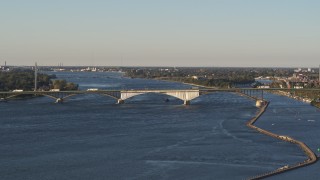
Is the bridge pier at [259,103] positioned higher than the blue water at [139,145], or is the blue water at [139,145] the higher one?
the bridge pier at [259,103]

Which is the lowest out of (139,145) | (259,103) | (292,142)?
(139,145)

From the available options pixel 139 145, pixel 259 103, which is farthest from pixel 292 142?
pixel 259 103

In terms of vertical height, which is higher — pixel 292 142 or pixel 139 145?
pixel 292 142

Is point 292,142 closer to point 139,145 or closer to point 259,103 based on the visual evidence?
point 139,145

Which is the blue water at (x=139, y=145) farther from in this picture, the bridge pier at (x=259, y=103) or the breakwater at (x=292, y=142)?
the bridge pier at (x=259, y=103)

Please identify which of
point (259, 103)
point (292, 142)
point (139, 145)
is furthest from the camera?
point (259, 103)

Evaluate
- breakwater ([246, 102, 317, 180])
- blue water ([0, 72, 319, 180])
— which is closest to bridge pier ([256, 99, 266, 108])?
blue water ([0, 72, 319, 180])

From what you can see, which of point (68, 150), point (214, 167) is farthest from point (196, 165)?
point (68, 150)

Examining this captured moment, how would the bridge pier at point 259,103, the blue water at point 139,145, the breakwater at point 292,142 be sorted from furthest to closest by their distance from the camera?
the bridge pier at point 259,103 → the blue water at point 139,145 → the breakwater at point 292,142

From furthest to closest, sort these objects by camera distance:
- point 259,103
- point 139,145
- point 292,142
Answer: point 259,103, point 292,142, point 139,145

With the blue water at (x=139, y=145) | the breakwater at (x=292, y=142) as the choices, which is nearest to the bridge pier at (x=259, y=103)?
the blue water at (x=139, y=145)
